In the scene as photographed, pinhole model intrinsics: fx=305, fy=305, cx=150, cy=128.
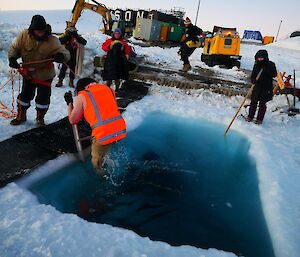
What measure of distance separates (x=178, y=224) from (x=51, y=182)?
5.39 ft

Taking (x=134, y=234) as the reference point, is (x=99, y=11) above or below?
above

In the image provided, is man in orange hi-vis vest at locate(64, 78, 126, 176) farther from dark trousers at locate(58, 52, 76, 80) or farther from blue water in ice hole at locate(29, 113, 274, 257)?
dark trousers at locate(58, 52, 76, 80)

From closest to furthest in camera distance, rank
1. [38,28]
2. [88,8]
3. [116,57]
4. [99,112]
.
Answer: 1. [99,112]
2. [38,28]
3. [116,57]
4. [88,8]

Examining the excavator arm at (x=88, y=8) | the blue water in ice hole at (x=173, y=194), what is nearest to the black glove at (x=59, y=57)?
the blue water in ice hole at (x=173, y=194)

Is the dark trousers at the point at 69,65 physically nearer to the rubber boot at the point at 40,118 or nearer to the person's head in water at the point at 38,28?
the rubber boot at the point at 40,118

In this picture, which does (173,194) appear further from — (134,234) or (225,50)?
(225,50)

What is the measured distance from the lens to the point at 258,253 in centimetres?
303

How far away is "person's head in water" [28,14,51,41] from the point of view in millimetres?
4305

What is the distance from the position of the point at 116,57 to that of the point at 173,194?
4701 mm

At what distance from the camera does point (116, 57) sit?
767 centimetres

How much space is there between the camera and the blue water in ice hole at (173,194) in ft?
10.7

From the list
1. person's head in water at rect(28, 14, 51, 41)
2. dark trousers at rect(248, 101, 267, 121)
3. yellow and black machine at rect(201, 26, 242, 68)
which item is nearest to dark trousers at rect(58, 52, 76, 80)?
person's head in water at rect(28, 14, 51, 41)

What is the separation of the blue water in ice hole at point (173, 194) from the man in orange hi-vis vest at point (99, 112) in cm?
64

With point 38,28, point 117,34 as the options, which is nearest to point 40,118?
point 38,28
